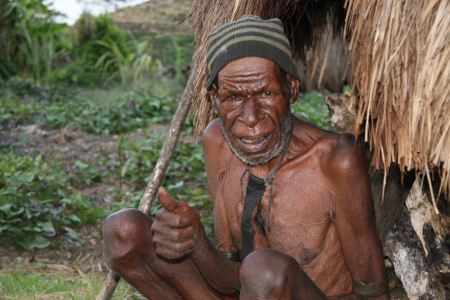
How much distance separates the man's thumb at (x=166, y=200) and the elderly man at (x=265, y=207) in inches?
0.5

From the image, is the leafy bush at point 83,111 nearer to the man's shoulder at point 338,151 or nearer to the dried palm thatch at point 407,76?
the man's shoulder at point 338,151

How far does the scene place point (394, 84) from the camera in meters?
1.98

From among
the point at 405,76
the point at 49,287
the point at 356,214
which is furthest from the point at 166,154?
the point at 405,76

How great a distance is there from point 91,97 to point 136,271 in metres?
6.35

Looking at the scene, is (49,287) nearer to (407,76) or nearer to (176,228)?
(176,228)

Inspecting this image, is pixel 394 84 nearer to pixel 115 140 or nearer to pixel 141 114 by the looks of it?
pixel 115 140

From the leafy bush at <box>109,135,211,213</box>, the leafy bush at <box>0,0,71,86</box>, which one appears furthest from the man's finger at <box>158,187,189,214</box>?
the leafy bush at <box>0,0,71,86</box>

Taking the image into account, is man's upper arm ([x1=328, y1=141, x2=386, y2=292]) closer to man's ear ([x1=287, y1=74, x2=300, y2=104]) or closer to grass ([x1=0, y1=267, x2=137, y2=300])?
man's ear ([x1=287, y1=74, x2=300, y2=104])

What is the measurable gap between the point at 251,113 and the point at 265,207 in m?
0.44

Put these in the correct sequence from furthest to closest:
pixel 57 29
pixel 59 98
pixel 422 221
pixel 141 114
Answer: pixel 57 29 < pixel 59 98 < pixel 141 114 < pixel 422 221

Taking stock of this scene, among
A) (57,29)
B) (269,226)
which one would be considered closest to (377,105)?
(269,226)

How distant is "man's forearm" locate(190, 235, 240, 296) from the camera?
2.12m

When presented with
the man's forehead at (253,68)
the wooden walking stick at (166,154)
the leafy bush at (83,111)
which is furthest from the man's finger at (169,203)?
the leafy bush at (83,111)

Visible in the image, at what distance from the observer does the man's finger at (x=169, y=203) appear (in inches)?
73.8
